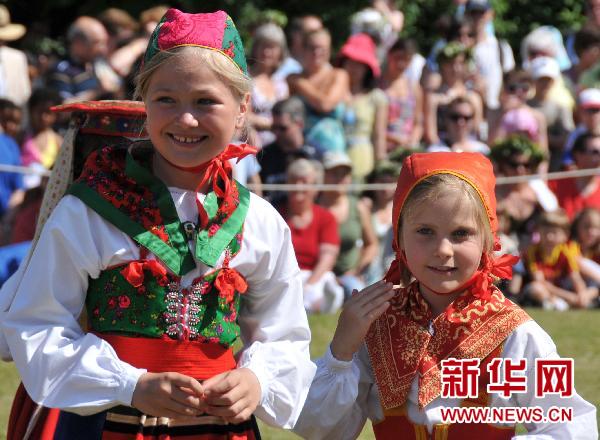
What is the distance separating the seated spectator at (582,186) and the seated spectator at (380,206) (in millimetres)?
1410

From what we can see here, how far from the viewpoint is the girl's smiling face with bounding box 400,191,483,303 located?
3818 mm

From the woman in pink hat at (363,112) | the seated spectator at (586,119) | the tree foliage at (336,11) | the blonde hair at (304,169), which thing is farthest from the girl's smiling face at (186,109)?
the tree foliage at (336,11)

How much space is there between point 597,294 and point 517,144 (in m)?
1.39

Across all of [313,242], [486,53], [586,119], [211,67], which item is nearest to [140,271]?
[211,67]

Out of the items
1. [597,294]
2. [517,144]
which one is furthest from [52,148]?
[597,294]

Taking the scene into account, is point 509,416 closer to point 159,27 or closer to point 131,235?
point 131,235

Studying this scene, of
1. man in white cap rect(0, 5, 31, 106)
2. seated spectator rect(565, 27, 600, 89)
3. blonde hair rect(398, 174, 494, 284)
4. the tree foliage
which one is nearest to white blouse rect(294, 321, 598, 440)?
blonde hair rect(398, 174, 494, 284)

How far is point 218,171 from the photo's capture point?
145 inches

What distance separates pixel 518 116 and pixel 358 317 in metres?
7.33

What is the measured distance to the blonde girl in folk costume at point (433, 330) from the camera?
381cm

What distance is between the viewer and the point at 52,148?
9.84m

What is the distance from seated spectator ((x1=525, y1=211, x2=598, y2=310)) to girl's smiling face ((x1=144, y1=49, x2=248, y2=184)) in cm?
636

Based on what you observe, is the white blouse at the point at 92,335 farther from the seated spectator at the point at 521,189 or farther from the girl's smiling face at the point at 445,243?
the seated spectator at the point at 521,189
